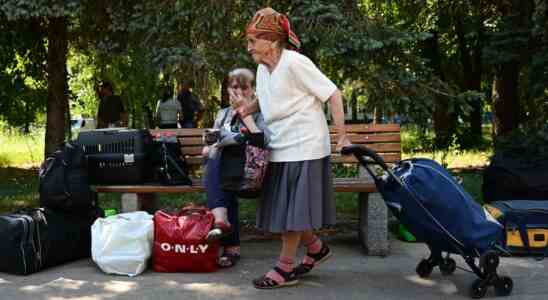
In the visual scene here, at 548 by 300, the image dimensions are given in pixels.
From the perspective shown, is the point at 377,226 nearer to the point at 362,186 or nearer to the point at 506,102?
the point at 362,186

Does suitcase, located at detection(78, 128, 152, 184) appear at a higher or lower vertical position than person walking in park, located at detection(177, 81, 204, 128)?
lower

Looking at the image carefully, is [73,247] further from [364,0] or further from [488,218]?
[364,0]

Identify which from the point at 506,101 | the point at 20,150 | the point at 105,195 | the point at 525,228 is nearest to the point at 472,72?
the point at 506,101

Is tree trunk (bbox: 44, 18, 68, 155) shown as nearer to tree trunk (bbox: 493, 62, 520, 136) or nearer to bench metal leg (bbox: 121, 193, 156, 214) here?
→ bench metal leg (bbox: 121, 193, 156, 214)

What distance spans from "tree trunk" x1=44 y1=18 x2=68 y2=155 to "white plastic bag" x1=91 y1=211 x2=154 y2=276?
265 inches

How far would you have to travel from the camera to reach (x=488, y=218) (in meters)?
4.16

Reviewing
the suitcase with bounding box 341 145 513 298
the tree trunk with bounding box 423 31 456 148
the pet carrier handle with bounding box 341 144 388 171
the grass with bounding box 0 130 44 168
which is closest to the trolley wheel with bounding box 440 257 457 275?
the suitcase with bounding box 341 145 513 298

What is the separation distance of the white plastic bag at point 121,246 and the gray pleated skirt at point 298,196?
3.22 ft

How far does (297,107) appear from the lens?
13.8 ft

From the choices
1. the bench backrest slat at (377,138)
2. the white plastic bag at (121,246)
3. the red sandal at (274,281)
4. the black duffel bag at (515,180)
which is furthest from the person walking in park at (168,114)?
the red sandal at (274,281)

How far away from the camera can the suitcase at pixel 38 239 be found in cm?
473

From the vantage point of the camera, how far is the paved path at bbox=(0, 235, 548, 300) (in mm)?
4281

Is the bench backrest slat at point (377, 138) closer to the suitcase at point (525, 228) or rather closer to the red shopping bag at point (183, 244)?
the suitcase at point (525, 228)

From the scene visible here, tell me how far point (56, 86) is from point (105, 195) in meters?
2.91
